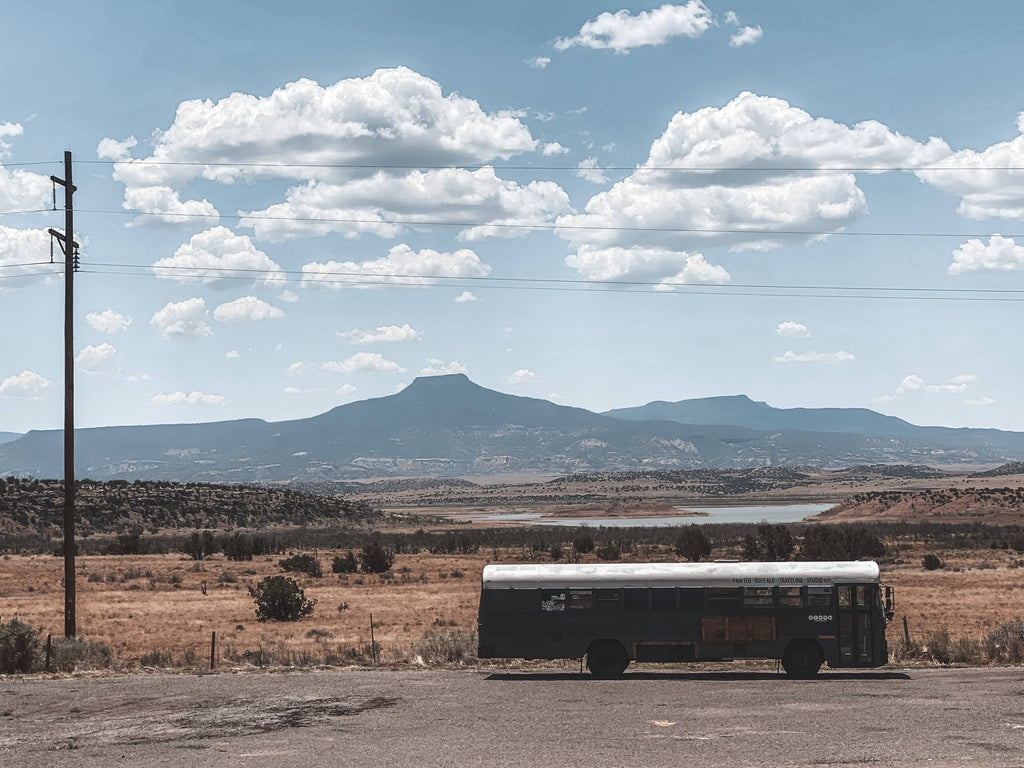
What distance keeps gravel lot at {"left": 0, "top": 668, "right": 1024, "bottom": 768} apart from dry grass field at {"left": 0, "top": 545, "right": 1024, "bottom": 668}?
5.20 meters

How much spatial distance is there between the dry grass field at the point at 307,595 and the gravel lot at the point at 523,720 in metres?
5.20

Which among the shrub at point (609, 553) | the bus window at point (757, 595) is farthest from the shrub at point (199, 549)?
the bus window at point (757, 595)

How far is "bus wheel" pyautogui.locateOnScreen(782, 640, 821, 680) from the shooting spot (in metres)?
24.8

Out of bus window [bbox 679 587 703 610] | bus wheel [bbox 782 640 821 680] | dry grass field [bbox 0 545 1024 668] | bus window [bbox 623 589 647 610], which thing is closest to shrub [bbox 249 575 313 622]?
dry grass field [bbox 0 545 1024 668]

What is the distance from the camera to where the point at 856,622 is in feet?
80.8

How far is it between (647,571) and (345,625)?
800 inches

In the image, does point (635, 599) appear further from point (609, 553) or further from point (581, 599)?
point (609, 553)

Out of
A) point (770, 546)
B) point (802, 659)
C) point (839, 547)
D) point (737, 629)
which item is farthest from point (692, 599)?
point (839, 547)

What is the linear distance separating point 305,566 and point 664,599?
1814 inches

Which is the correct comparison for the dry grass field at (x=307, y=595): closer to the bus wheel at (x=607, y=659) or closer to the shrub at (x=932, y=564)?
the shrub at (x=932, y=564)

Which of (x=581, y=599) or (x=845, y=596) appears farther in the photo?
(x=581, y=599)

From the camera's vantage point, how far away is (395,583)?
200 ft

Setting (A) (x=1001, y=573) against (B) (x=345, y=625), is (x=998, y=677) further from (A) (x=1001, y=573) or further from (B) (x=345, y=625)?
(A) (x=1001, y=573)

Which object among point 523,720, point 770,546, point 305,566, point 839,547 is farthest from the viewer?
point 770,546
